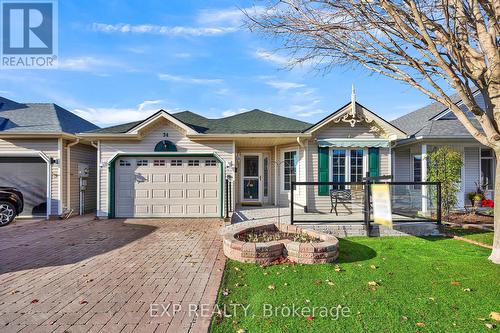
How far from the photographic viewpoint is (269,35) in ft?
22.7

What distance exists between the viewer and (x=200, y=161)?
10.8 metres

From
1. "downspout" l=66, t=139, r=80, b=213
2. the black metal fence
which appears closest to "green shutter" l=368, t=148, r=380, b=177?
the black metal fence

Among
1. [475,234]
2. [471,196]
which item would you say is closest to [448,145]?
[471,196]

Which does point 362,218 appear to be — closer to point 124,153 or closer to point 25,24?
point 124,153

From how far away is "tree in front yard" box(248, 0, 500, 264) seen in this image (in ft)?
17.9

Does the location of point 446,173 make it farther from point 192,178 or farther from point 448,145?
point 192,178

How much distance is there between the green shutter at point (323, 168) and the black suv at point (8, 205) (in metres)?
10.5

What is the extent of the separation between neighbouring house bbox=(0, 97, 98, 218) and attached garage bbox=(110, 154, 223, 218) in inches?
82.7

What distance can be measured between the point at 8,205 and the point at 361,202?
450 inches

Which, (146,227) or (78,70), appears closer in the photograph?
(146,227)

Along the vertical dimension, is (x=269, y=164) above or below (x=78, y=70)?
below

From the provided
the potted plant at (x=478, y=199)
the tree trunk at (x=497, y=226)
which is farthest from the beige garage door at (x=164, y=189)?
the potted plant at (x=478, y=199)

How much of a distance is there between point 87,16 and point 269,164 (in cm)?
820

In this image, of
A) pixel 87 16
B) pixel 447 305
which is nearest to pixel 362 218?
pixel 447 305
